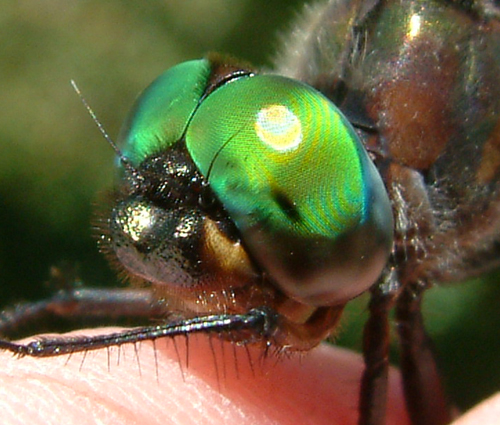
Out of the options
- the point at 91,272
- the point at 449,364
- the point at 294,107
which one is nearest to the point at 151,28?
the point at 91,272

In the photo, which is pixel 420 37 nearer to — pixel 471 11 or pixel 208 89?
pixel 471 11

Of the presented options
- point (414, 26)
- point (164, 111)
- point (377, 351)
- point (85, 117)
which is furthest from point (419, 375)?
point (85, 117)

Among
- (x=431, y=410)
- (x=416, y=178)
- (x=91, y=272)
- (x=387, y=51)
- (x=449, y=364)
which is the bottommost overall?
(x=91, y=272)

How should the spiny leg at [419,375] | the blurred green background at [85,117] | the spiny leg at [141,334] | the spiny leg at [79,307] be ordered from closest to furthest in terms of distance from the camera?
the spiny leg at [141,334], the spiny leg at [419,375], the spiny leg at [79,307], the blurred green background at [85,117]

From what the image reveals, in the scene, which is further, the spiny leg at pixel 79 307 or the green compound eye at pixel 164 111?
the spiny leg at pixel 79 307

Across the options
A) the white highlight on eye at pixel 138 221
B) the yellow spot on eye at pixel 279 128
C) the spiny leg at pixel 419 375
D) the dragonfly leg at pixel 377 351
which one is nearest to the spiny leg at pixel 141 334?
the white highlight on eye at pixel 138 221

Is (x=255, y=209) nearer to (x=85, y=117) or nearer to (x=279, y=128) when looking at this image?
(x=279, y=128)

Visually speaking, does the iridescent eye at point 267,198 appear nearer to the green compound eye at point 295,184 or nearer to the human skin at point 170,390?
the green compound eye at point 295,184
